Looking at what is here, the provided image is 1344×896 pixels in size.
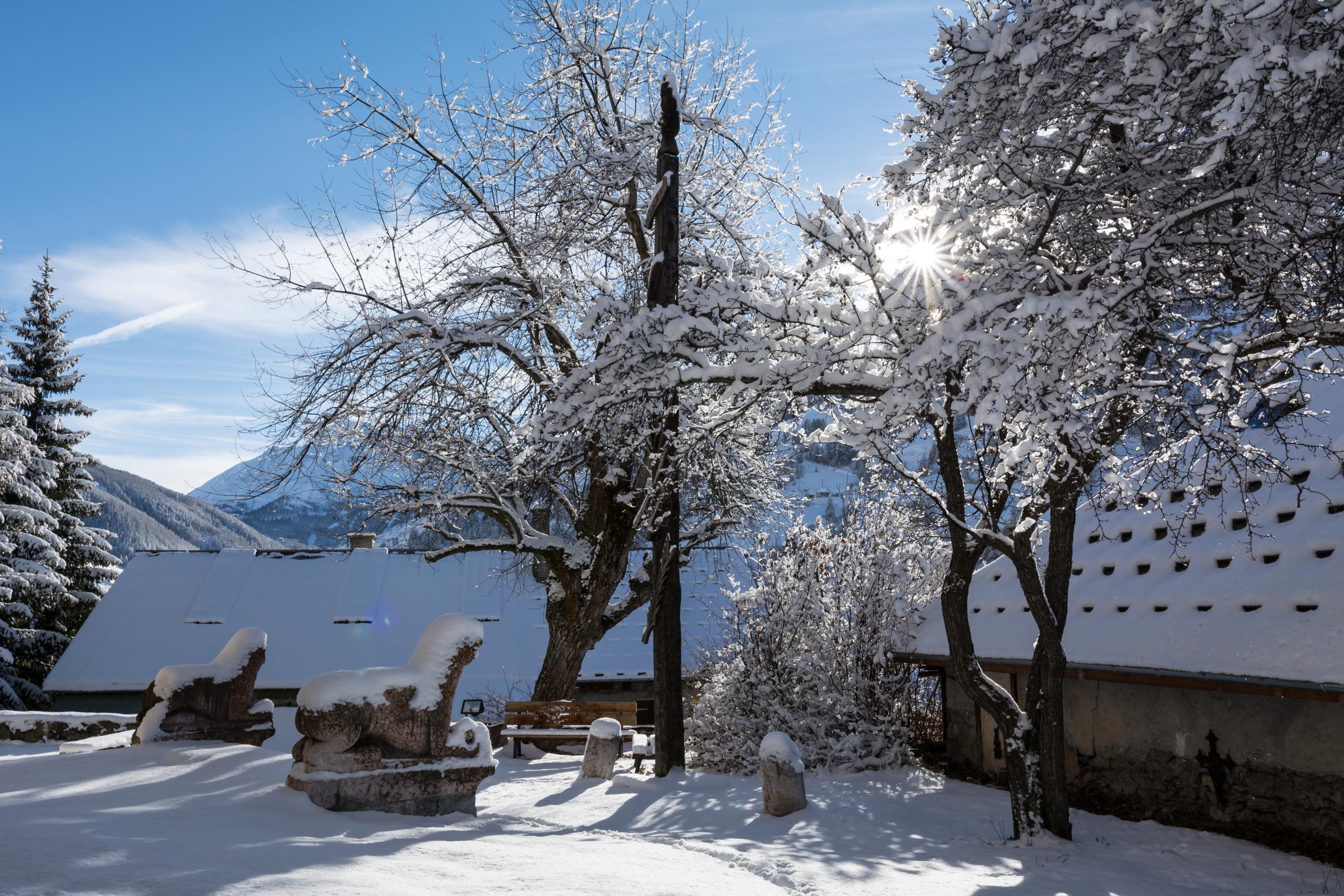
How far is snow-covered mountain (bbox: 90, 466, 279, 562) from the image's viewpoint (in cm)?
4200

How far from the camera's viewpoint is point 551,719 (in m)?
12.8

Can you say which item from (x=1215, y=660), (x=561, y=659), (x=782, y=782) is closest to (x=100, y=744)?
(x=561, y=659)

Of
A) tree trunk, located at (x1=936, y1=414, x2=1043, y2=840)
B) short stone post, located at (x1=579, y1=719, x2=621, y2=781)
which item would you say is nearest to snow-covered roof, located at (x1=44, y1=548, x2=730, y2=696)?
short stone post, located at (x1=579, y1=719, x2=621, y2=781)

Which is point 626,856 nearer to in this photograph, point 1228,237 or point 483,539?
point 1228,237

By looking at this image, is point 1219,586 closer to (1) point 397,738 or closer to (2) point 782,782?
(2) point 782,782

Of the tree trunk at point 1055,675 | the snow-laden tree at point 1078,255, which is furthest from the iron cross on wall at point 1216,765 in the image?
the snow-laden tree at point 1078,255

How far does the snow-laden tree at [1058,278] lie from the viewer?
4.99m

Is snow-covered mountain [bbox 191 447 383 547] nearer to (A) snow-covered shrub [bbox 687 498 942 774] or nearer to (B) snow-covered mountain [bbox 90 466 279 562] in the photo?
(A) snow-covered shrub [bbox 687 498 942 774]

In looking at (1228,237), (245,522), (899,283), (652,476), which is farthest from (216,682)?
(245,522)

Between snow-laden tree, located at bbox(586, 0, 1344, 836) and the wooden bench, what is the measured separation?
21.2ft

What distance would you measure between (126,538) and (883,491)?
39333mm

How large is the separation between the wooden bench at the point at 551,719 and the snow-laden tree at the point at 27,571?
1169 centimetres

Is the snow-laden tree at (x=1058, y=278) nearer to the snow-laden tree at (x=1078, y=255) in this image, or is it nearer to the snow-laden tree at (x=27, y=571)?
the snow-laden tree at (x=1078, y=255)

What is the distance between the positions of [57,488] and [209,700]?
52.9ft
